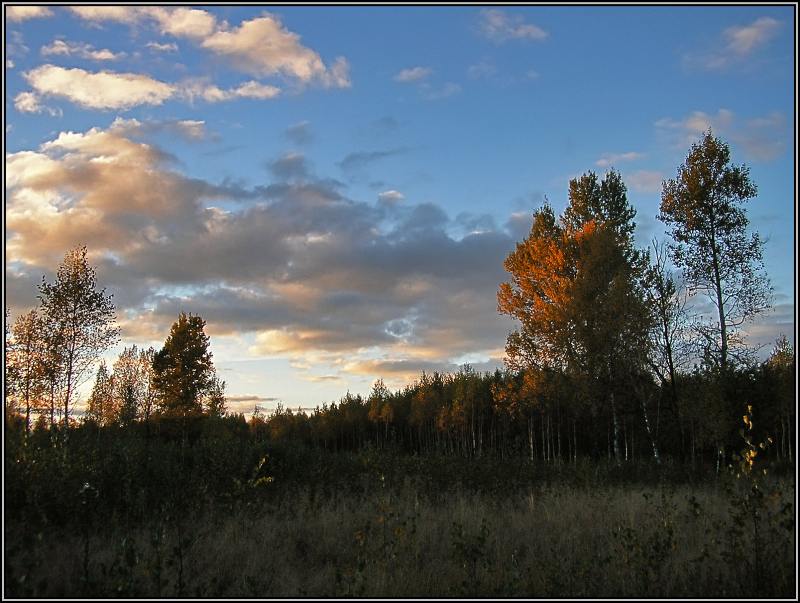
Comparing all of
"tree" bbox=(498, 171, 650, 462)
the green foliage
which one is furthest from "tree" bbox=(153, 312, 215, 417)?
"tree" bbox=(498, 171, 650, 462)

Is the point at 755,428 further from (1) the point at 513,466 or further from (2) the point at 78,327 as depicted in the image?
(2) the point at 78,327

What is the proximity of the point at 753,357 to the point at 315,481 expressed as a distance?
14950 millimetres

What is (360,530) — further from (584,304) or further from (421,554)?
(584,304)

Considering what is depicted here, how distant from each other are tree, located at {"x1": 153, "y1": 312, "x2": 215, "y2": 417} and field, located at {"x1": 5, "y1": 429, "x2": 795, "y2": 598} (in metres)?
22.6

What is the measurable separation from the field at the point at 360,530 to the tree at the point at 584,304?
6.74 metres

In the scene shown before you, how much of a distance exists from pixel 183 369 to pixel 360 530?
31.0m

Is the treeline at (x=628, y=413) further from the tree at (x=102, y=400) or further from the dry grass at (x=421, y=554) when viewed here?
the tree at (x=102, y=400)

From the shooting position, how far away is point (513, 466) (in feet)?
52.2

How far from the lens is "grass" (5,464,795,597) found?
6150mm

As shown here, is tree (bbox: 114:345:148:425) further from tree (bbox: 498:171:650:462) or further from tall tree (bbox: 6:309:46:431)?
tree (bbox: 498:171:650:462)

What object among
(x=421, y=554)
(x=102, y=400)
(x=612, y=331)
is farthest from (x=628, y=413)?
(x=102, y=400)

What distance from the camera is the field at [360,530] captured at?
6.26 m

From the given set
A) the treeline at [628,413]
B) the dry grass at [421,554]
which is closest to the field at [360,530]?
the dry grass at [421,554]

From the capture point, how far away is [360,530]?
26.6ft
